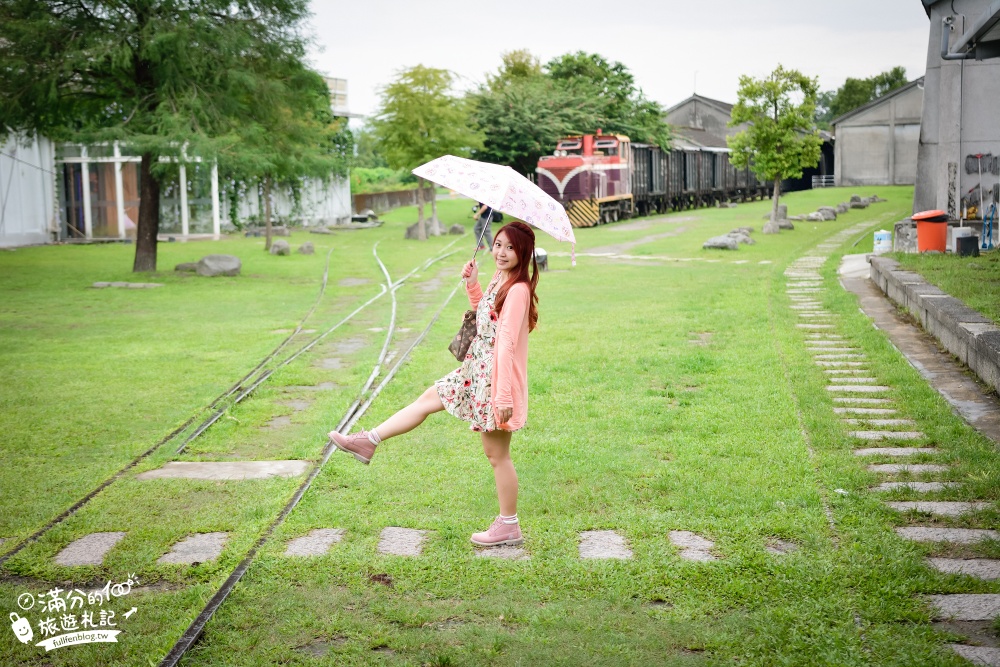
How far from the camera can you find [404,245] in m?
30.2

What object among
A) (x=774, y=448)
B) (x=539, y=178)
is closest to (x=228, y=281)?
(x=774, y=448)

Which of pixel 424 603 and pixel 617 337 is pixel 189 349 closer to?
pixel 617 337

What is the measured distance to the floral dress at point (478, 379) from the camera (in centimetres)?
537

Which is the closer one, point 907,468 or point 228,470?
point 907,468

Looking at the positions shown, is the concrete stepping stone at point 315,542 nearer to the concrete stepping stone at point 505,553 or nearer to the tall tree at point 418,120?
the concrete stepping stone at point 505,553

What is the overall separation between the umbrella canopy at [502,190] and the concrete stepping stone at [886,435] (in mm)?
3203

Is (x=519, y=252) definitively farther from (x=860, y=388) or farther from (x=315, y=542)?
(x=860, y=388)

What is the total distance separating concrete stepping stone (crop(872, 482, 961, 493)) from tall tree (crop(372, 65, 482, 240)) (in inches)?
1050

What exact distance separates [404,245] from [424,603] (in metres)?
25.9

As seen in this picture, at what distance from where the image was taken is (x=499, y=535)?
17.6 feet

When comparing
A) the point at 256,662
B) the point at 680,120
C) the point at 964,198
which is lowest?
the point at 256,662

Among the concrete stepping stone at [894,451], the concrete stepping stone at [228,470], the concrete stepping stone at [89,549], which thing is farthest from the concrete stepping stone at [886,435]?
the concrete stepping stone at [89,549]

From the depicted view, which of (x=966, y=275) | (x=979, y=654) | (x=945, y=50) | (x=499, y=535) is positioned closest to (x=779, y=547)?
(x=979, y=654)

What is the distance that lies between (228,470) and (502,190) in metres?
2.95
